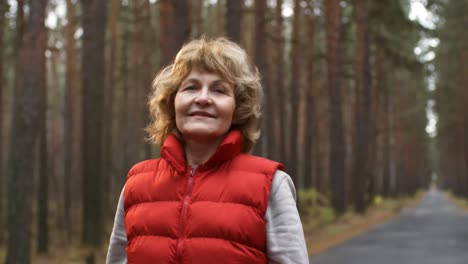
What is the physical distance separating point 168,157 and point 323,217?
21.8 metres

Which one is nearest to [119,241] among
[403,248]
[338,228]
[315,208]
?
[403,248]

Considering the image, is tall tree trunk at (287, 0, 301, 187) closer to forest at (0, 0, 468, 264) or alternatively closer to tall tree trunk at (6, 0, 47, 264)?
forest at (0, 0, 468, 264)

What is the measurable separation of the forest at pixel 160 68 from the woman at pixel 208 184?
1492 millimetres

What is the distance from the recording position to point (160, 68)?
1291 cm

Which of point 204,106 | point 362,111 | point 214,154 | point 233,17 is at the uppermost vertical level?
point 233,17

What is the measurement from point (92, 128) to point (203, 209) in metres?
13.2

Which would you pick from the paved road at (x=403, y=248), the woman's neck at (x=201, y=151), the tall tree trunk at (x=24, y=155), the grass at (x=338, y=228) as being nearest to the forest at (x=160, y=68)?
the tall tree trunk at (x=24, y=155)

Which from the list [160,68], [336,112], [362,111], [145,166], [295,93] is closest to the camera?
[145,166]

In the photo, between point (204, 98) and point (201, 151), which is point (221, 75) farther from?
point (201, 151)

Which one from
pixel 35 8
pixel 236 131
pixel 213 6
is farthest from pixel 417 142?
pixel 236 131

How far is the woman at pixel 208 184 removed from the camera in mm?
2525

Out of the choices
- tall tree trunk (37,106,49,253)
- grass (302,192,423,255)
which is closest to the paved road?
grass (302,192,423,255)

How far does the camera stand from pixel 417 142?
71.7 metres

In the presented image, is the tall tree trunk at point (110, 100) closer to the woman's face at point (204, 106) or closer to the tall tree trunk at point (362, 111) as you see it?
the tall tree trunk at point (362, 111)
